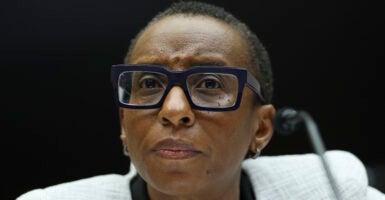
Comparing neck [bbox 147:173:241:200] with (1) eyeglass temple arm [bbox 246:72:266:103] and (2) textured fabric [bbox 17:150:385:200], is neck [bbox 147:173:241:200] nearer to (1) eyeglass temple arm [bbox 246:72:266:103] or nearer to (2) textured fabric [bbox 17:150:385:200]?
(2) textured fabric [bbox 17:150:385:200]

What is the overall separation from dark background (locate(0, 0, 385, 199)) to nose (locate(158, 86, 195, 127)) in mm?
570

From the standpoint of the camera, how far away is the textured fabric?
1.17m

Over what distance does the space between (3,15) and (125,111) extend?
0.55 m

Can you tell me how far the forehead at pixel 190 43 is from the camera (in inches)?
41.9

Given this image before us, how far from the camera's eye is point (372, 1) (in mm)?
1628

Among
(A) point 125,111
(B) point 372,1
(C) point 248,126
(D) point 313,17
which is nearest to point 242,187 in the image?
(C) point 248,126

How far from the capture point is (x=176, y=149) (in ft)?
3.25

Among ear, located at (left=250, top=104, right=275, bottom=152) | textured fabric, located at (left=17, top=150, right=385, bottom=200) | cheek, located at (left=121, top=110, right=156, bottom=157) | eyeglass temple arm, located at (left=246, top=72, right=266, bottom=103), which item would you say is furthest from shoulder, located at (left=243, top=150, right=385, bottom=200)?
cheek, located at (left=121, top=110, right=156, bottom=157)

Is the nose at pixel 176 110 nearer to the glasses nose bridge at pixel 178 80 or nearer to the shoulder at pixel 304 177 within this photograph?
the glasses nose bridge at pixel 178 80

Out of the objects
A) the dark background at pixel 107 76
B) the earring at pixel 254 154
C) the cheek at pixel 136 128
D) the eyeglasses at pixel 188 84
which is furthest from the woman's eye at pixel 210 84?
the dark background at pixel 107 76

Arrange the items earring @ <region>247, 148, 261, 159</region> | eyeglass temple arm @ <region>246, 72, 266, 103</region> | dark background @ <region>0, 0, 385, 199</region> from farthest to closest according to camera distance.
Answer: dark background @ <region>0, 0, 385, 199</region>, earring @ <region>247, 148, 261, 159</region>, eyeglass temple arm @ <region>246, 72, 266, 103</region>

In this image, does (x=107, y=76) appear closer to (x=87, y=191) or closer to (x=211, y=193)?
(x=87, y=191)

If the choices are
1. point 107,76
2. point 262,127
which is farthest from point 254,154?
point 107,76

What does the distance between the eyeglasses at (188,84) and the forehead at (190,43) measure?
3 centimetres
